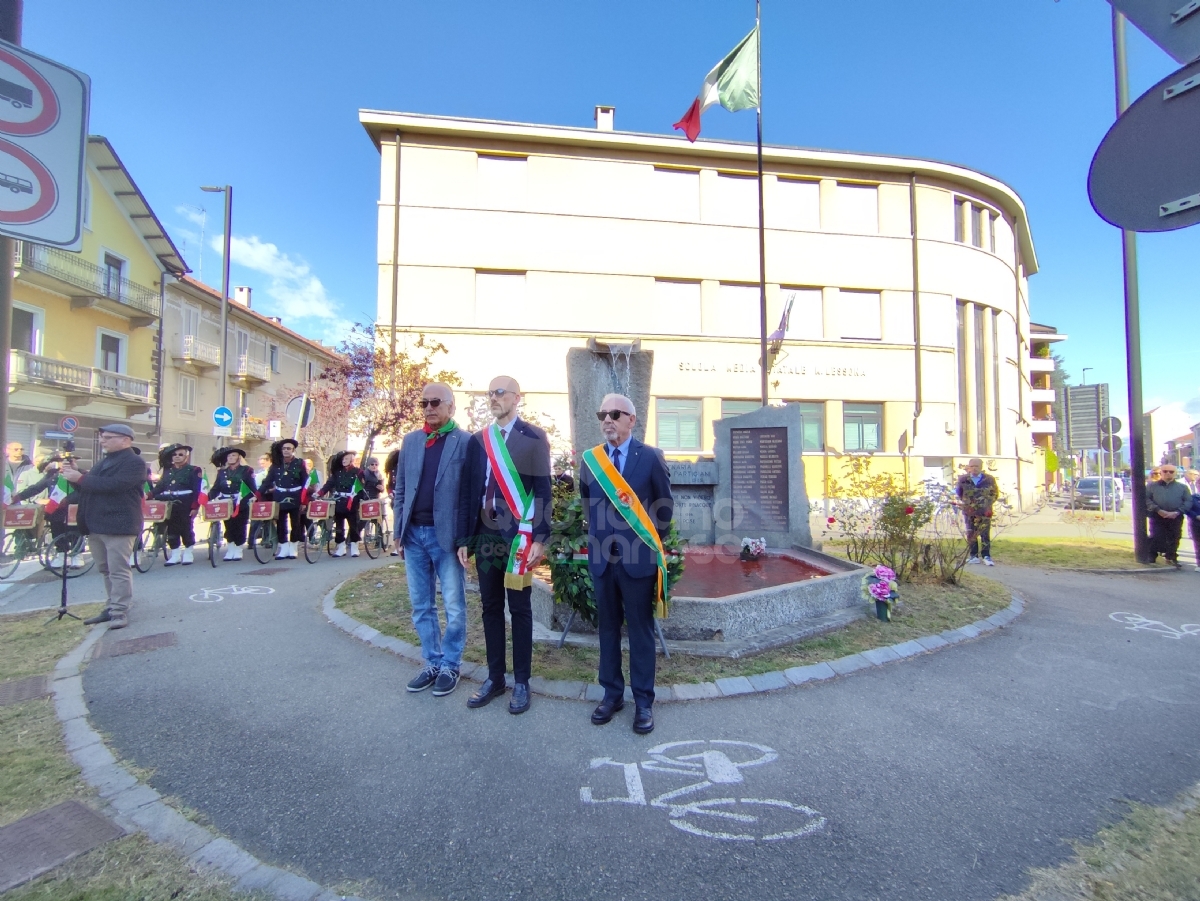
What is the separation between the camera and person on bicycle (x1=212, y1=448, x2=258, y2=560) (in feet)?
32.6

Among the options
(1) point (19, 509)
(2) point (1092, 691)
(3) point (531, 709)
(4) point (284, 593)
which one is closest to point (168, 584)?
(4) point (284, 593)

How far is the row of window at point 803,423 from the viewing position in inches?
839

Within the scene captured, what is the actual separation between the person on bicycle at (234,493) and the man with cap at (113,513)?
4080 millimetres

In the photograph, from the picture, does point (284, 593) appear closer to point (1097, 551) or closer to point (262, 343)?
point (1097, 551)

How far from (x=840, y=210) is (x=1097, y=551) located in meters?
15.7

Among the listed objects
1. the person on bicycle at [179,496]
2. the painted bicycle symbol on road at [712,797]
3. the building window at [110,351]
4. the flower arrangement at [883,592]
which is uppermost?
the building window at [110,351]

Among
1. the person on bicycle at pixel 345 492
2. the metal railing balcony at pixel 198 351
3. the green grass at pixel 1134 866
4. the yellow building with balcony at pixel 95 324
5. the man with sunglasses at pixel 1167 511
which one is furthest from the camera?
the metal railing balcony at pixel 198 351

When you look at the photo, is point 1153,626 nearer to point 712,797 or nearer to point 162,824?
point 712,797

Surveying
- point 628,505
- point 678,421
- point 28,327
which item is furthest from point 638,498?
point 28,327

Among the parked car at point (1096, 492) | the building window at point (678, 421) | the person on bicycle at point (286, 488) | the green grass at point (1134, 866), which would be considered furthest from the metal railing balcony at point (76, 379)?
the parked car at point (1096, 492)

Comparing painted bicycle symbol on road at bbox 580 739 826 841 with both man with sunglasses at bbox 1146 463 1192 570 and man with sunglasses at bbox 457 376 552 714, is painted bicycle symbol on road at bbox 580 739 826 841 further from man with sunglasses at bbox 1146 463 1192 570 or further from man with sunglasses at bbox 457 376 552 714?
man with sunglasses at bbox 1146 463 1192 570

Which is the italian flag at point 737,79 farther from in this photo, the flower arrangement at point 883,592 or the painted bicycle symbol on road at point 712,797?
the painted bicycle symbol on road at point 712,797

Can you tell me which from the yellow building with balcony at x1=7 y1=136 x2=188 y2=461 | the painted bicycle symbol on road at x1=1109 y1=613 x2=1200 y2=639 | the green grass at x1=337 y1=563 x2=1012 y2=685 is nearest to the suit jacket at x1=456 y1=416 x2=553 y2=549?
the green grass at x1=337 y1=563 x2=1012 y2=685

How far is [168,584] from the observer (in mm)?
7859
